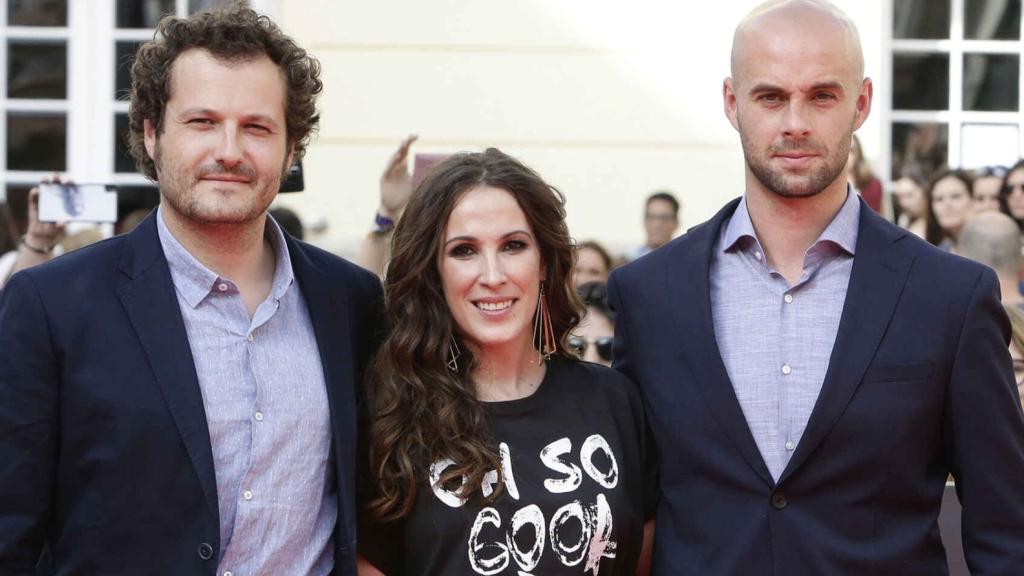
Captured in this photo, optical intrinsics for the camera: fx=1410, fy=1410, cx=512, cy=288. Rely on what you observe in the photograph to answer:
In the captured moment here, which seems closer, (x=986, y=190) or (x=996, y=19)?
(x=986, y=190)

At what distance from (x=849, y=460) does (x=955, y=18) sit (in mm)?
6258

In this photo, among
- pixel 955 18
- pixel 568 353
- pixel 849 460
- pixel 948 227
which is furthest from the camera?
pixel 955 18

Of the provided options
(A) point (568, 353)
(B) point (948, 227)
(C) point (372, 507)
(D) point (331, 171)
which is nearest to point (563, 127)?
(D) point (331, 171)

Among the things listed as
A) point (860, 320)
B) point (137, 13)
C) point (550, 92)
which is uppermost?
point (137, 13)

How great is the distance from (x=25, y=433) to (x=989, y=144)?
7016mm

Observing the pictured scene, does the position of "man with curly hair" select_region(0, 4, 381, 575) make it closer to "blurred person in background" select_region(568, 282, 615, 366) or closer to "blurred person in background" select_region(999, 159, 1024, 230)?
"blurred person in background" select_region(568, 282, 615, 366)

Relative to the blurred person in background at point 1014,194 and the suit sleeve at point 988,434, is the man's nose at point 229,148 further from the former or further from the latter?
the blurred person in background at point 1014,194

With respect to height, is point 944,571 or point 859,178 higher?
point 859,178

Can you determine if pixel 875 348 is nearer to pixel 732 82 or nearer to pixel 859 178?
pixel 732 82

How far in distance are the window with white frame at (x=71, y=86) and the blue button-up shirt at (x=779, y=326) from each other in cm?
574

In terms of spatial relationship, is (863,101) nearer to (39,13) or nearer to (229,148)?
(229,148)

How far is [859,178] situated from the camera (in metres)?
7.12

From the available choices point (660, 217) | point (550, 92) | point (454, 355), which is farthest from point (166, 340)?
point (550, 92)

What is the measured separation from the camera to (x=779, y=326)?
3160mm
